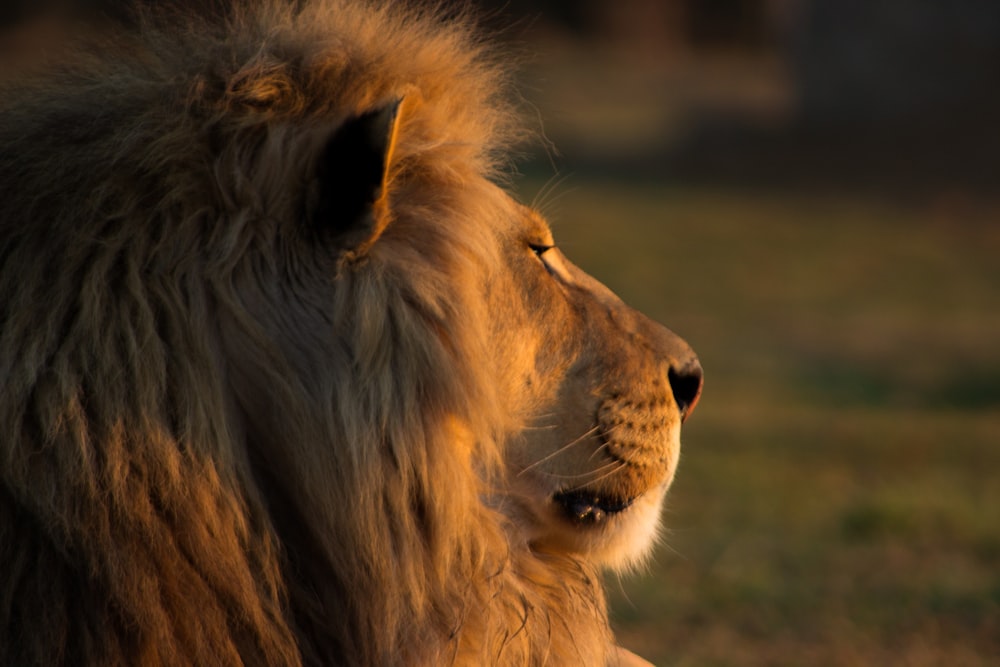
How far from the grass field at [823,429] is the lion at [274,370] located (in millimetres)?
605

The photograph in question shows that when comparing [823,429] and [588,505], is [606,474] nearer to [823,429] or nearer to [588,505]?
[588,505]

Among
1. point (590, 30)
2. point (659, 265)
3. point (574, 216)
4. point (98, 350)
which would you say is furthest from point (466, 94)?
point (590, 30)

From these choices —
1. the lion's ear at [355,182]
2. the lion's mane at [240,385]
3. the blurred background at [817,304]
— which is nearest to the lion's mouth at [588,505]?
the lion's mane at [240,385]

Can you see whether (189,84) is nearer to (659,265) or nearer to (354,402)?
(354,402)

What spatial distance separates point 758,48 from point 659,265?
2130 centimetres

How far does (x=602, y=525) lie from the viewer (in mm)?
2475

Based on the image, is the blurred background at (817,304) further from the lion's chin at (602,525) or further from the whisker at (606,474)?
the whisker at (606,474)

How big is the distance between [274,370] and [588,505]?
0.67m

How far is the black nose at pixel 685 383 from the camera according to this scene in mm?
2566

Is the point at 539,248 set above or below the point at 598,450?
above

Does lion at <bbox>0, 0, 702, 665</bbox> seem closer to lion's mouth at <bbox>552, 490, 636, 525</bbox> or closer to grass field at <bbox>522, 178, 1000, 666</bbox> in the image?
lion's mouth at <bbox>552, 490, 636, 525</bbox>

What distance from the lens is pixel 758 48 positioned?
1252 inches

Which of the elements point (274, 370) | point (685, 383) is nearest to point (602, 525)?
point (685, 383)

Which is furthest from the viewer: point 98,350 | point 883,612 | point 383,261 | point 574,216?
point 574,216
